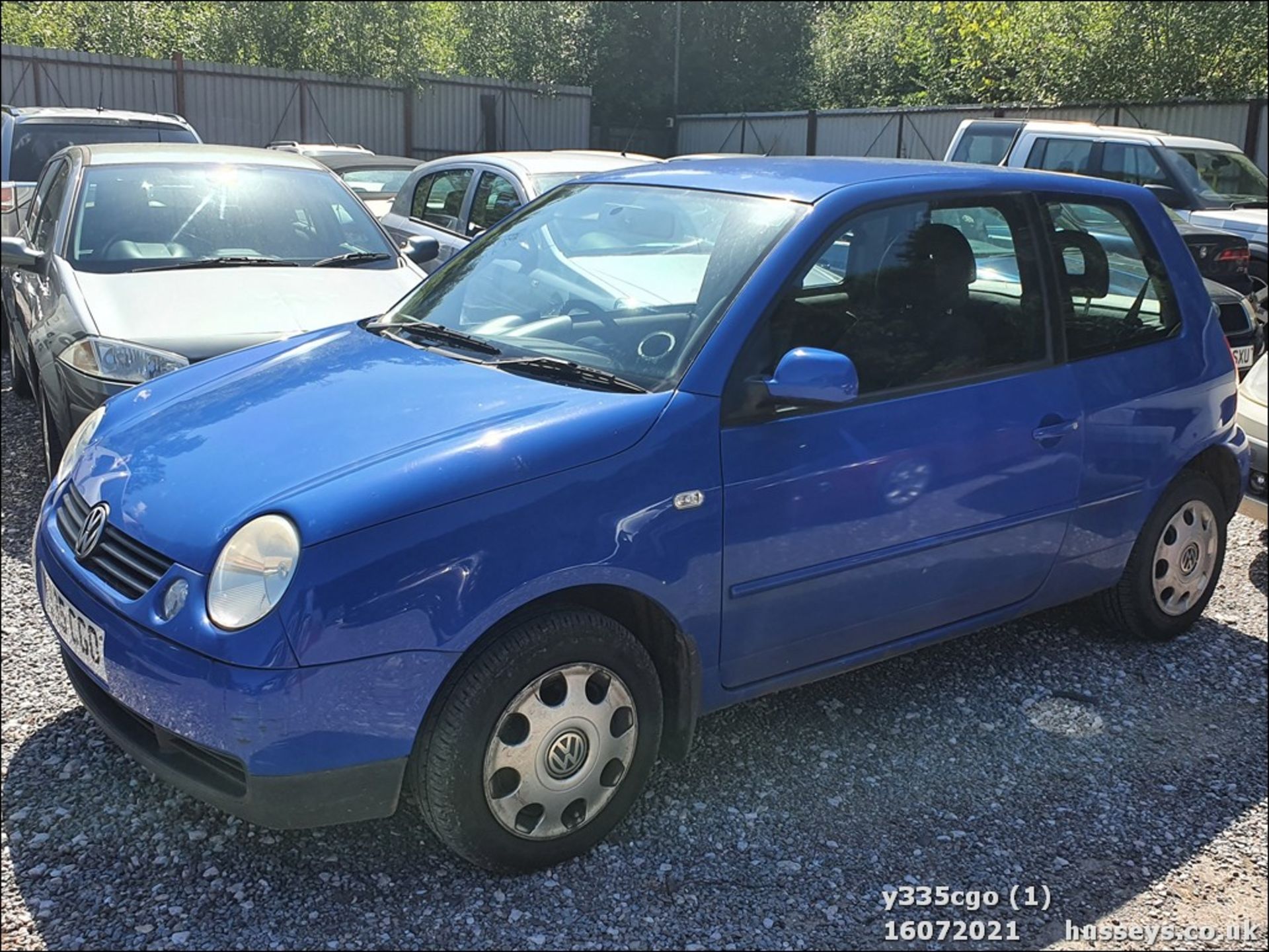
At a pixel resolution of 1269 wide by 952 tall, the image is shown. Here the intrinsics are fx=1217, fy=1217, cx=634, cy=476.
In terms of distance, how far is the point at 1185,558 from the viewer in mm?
4586

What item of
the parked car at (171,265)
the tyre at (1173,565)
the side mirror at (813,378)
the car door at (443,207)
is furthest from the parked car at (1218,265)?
the car door at (443,207)

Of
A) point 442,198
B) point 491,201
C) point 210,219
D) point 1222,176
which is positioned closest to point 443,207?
point 442,198

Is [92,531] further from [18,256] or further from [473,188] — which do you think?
[473,188]

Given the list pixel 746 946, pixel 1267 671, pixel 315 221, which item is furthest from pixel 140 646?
pixel 315 221

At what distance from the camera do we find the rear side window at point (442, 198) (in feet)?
29.3

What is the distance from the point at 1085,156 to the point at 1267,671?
9302 mm

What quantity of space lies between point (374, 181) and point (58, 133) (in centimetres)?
284

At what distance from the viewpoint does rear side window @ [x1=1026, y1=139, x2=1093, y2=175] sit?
1256 centimetres

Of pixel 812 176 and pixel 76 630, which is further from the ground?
pixel 812 176

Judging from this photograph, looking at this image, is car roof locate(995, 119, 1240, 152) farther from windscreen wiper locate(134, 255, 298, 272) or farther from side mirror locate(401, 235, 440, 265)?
windscreen wiper locate(134, 255, 298, 272)

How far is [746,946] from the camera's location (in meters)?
2.83

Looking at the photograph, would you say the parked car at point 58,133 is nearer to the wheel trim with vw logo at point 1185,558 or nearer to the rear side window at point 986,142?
the rear side window at point 986,142

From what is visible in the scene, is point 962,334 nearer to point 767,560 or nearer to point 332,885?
point 767,560

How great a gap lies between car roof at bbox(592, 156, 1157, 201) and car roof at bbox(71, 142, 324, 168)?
3.34 m
